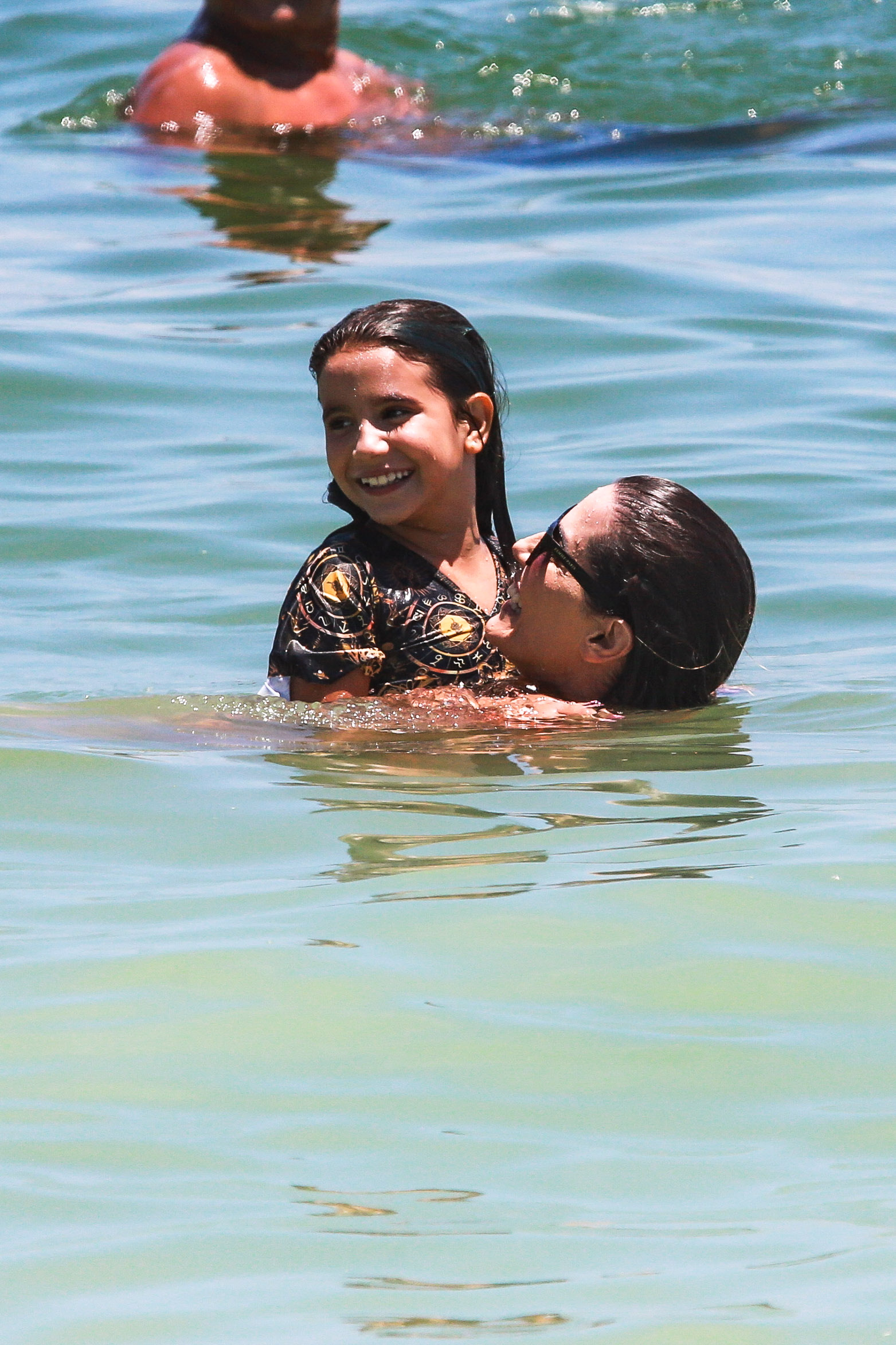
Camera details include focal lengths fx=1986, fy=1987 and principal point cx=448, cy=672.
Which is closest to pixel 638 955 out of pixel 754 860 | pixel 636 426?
pixel 754 860

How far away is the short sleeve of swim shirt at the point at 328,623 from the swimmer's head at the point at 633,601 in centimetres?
30

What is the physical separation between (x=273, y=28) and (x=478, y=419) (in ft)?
22.7

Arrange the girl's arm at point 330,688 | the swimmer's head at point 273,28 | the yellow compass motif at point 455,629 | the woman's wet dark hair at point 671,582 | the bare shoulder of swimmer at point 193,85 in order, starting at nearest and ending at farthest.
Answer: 1. the woman's wet dark hair at point 671,582
2. the girl's arm at point 330,688
3. the yellow compass motif at point 455,629
4. the swimmer's head at point 273,28
5. the bare shoulder of swimmer at point 193,85

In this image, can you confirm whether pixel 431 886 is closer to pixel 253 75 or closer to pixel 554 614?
pixel 554 614

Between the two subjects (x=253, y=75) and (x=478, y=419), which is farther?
(x=253, y=75)

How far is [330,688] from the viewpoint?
15.0 ft

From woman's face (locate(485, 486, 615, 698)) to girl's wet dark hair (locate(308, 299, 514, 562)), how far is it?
288mm

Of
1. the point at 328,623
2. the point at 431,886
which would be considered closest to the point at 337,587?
the point at 328,623

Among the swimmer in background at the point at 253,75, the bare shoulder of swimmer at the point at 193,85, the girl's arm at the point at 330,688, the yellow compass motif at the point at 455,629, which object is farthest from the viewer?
the bare shoulder of swimmer at the point at 193,85

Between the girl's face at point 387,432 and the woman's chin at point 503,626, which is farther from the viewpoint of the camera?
the woman's chin at point 503,626

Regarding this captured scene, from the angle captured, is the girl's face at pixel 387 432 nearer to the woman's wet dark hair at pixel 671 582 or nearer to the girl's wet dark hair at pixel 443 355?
the girl's wet dark hair at pixel 443 355

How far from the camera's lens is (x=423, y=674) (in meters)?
4.70

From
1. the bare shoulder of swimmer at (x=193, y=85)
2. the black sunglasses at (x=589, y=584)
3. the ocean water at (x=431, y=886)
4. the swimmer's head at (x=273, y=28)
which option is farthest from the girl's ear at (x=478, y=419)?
the bare shoulder of swimmer at (x=193, y=85)

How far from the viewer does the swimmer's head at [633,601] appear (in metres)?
4.46
